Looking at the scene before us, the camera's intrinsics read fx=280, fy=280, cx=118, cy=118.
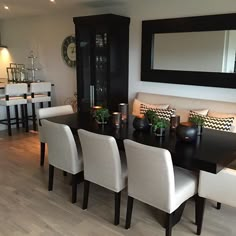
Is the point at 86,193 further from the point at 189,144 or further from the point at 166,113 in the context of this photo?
the point at 166,113

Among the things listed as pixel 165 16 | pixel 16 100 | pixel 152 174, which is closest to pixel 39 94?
pixel 16 100

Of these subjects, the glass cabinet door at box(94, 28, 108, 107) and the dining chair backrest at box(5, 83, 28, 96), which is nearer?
the glass cabinet door at box(94, 28, 108, 107)

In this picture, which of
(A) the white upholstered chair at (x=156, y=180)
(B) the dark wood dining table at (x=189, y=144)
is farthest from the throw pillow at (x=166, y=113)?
(A) the white upholstered chair at (x=156, y=180)

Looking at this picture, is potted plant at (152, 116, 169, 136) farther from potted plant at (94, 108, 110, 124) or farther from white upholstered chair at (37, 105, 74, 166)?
white upholstered chair at (37, 105, 74, 166)

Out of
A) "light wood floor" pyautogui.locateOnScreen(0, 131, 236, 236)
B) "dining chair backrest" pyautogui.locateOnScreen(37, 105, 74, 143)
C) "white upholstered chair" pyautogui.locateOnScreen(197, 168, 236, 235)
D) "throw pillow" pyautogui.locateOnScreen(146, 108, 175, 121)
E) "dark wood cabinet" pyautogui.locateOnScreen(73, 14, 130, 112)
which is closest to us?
"white upholstered chair" pyautogui.locateOnScreen(197, 168, 236, 235)

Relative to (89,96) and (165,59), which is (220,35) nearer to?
(165,59)

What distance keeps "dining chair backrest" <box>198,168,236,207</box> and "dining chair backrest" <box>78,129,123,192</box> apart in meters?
0.72

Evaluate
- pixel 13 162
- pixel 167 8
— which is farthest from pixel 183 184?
pixel 167 8

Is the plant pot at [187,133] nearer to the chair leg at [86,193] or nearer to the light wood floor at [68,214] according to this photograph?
the light wood floor at [68,214]

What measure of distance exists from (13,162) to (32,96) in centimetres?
196

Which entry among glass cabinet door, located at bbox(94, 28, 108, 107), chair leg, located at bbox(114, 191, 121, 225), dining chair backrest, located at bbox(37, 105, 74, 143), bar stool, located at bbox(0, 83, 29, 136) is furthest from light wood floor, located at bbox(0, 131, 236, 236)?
bar stool, located at bbox(0, 83, 29, 136)

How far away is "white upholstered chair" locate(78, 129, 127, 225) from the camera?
7.93ft

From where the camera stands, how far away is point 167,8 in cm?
434

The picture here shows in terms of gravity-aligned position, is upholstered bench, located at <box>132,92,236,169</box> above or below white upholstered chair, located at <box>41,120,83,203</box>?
above
